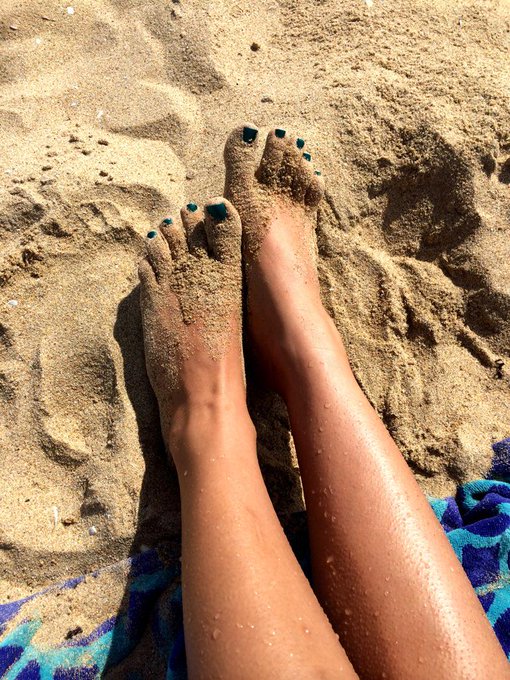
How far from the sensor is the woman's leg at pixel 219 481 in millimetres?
934

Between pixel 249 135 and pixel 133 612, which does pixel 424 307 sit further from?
pixel 133 612

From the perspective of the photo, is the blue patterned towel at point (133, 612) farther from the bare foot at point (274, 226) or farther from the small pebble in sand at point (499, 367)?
the bare foot at point (274, 226)

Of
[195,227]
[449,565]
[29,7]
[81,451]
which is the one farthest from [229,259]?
[29,7]

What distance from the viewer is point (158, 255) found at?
5.01 ft

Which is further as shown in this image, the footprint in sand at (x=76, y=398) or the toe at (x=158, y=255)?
the toe at (x=158, y=255)

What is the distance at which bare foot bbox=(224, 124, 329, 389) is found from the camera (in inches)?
58.2

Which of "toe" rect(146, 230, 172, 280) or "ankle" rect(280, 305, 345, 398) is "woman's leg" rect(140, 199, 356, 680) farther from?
"ankle" rect(280, 305, 345, 398)

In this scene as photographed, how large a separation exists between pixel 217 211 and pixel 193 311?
0.90 feet

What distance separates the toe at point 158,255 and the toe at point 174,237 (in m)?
0.02

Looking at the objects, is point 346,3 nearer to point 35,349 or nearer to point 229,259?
point 229,259

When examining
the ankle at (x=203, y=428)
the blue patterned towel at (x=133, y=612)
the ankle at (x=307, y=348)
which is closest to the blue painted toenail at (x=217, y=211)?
the ankle at (x=307, y=348)

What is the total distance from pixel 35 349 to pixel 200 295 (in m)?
0.45

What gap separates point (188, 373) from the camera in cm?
143

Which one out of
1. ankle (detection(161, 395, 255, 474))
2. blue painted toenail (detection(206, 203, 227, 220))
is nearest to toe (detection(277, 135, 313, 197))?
blue painted toenail (detection(206, 203, 227, 220))
